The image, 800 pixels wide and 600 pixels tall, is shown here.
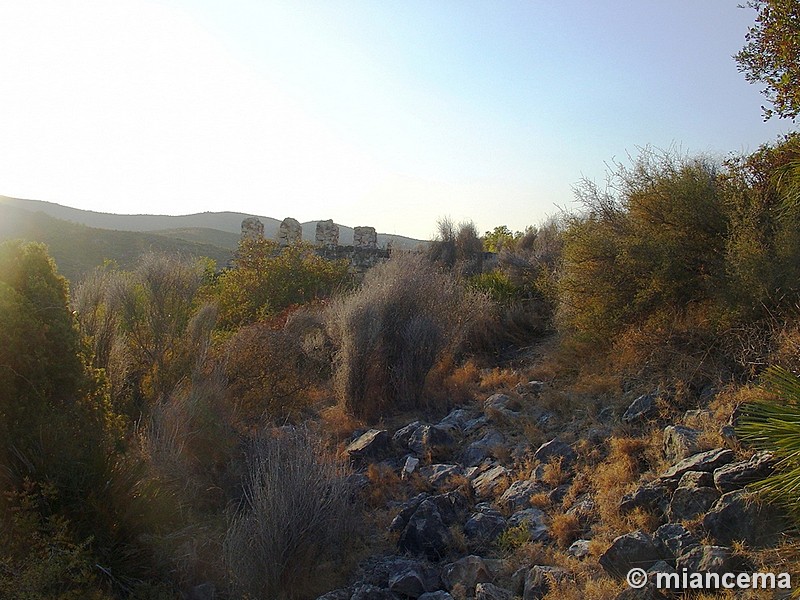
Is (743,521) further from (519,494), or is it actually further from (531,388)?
(531,388)

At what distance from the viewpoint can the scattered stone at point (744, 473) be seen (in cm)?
502

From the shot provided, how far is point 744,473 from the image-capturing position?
511cm

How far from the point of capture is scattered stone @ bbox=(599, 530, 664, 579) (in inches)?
189

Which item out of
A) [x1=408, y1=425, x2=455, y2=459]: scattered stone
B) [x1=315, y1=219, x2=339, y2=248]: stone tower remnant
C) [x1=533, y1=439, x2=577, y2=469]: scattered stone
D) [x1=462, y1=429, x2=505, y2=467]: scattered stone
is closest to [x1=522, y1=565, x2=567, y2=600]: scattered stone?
[x1=533, y1=439, x2=577, y2=469]: scattered stone

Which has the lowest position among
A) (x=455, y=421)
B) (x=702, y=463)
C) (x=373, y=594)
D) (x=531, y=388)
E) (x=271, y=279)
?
(x=373, y=594)

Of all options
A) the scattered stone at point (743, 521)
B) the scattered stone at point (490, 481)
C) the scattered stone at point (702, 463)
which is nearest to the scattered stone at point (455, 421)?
the scattered stone at point (490, 481)

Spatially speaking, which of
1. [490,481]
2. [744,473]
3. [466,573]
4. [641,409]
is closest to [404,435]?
[490,481]

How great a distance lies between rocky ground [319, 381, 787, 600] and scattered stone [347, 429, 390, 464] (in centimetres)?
2

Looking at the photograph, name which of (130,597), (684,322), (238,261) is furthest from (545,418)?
(238,261)

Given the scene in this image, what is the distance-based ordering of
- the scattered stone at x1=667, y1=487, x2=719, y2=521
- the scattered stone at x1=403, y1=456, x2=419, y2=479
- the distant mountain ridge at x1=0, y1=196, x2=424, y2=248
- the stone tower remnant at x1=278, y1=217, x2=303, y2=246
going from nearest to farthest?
the scattered stone at x1=667, y1=487, x2=719, y2=521 → the scattered stone at x1=403, y1=456, x2=419, y2=479 → the stone tower remnant at x1=278, y1=217, x2=303, y2=246 → the distant mountain ridge at x1=0, y1=196, x2=424, y2=248

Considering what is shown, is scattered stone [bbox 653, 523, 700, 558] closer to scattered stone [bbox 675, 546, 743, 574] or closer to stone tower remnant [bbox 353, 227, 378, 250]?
scattered stone [bbox 675, 546, 743, 574]

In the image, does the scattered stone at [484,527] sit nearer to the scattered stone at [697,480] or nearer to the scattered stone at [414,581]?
the scattered stone at [414,581]

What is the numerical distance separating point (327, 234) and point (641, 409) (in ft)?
50.3

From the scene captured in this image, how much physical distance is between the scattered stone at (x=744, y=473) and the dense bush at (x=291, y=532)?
10.1ft
